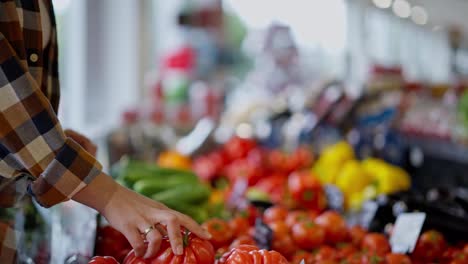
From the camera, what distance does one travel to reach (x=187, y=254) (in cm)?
120

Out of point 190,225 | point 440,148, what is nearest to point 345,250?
point 190,225

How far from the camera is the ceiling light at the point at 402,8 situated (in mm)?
4135

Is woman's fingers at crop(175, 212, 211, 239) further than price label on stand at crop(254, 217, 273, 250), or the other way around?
price label on stand at crop(254, 217, 273, 250)

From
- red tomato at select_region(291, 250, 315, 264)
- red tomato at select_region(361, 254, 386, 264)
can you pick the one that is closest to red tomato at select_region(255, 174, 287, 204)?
red tomato at select_region(291, 250, 315, 264)

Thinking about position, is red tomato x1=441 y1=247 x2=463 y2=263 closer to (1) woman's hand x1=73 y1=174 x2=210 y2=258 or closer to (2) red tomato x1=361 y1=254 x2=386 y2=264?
(2) red tomato x1=361 y1=254 x2=386 y2=264

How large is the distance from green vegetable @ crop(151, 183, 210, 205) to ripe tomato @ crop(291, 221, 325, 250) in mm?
562

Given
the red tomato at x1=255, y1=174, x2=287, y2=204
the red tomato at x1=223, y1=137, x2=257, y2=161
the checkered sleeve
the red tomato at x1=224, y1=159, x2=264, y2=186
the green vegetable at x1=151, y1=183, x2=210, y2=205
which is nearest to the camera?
the checkered sleeve

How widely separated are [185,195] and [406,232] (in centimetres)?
91

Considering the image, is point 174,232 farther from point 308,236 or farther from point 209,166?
point 209,166

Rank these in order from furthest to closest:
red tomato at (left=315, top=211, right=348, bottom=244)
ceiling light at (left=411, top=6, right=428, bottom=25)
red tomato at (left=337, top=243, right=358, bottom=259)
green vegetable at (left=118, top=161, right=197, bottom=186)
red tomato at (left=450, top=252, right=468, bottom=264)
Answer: ceiling light at (left=411, top=6, right=428, bottom=25) → green vegetable at (left=118, top=161, right=197, bottom=186) → red tomato at (left=315, top=211, right=348, bottom=244) → red tomato at (left=337, top=243, right=358, bottom=259) → red tomato at (left=450, top=252, right=468, bottom=264)

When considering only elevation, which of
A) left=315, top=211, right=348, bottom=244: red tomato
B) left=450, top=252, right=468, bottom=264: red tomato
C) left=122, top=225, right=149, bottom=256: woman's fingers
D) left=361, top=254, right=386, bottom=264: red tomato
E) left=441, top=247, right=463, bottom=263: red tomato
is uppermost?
left=122, top=225, right=149, bottom=256: woman's fingers

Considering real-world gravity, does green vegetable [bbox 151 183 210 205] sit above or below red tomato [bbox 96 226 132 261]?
below

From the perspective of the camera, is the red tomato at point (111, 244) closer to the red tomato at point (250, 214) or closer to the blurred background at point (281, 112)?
the blurred background at point (281, 112)

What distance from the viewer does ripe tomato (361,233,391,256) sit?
183 cm
